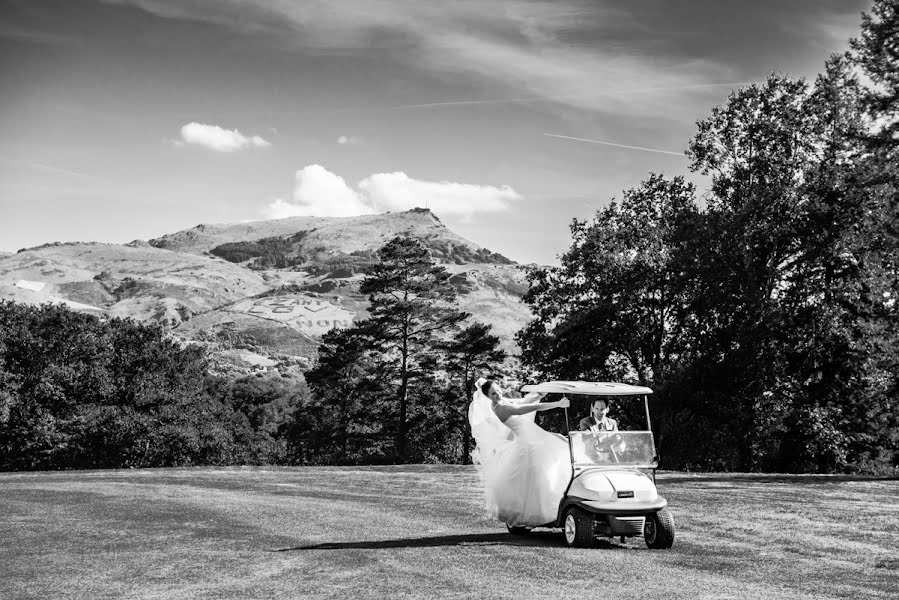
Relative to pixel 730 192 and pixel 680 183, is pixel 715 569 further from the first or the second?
pixel 680 183

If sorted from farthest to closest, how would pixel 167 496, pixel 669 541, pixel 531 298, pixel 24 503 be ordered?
pixel 531 298, pixel 167 496, pixel 24 503, pixel 669 541

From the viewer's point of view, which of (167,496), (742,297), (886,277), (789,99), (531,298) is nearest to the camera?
(167,496)

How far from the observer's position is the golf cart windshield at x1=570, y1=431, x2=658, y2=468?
13.4 metres

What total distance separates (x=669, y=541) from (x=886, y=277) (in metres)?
27.3

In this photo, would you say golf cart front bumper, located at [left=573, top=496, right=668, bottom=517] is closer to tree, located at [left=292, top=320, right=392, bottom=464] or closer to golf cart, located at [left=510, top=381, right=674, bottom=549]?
golf cart, located at [left=510, top=381, right=674, bottom=549]

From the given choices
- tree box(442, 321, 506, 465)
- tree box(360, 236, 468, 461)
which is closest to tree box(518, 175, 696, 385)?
tree box(360, 236, 468, 461)

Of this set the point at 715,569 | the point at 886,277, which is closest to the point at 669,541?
the point at 715,569

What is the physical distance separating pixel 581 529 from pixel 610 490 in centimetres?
74

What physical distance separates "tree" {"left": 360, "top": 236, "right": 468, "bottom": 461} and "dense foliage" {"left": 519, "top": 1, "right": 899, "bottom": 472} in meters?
24.0

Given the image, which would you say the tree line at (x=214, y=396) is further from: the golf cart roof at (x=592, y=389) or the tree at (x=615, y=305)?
the golf cart roof at (x=592, y=389)

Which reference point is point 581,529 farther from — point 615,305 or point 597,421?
point 615,305

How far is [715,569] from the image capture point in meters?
11.2

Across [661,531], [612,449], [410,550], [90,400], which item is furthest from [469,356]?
[410,550]

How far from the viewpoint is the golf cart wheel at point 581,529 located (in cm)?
1259
